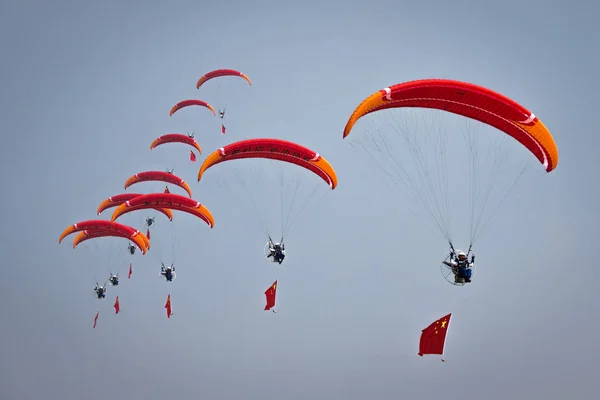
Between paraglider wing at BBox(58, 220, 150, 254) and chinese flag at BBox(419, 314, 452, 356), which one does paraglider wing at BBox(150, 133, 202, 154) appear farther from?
chinese flag at BBox(419, 314, 452, 356)

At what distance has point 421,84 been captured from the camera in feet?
63.0

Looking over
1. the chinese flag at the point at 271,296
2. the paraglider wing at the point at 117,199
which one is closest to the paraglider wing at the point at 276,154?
the chinese flag at the point at 271,296

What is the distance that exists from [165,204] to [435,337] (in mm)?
17622

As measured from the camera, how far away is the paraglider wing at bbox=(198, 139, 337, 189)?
83.7 ft

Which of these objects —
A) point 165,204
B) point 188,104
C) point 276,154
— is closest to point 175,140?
point 188,104

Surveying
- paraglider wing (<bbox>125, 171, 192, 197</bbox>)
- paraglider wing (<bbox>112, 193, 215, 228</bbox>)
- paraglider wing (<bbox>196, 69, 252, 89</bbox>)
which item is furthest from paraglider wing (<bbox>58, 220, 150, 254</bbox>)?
→ paraglider wing (<bbox>196, 69, 252, 89</bbox>)

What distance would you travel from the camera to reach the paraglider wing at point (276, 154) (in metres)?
25.5

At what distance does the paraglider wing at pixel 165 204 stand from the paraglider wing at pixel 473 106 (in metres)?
14.6

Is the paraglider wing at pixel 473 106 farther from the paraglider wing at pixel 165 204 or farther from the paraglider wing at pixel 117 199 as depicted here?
the paraglider wing at pixel 117 199

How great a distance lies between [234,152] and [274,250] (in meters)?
5.52

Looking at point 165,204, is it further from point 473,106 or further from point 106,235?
point 473,106

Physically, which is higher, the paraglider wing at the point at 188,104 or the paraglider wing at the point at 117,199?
the paraglider wing at the point at 188,104

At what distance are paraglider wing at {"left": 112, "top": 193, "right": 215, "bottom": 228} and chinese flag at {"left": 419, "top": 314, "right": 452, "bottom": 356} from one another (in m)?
16.3

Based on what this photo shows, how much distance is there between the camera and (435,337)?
19.9 metres
